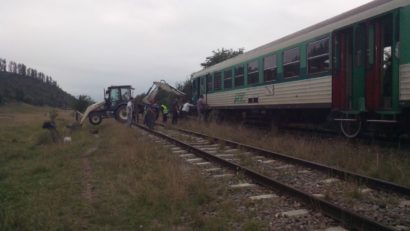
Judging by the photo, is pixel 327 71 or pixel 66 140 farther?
pixel 66 140

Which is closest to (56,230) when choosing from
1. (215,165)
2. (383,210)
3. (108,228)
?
(108,228)

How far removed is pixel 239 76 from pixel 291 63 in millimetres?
4988

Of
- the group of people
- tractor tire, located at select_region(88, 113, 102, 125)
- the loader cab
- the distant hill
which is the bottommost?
tractor tire, located at select_region(88, 113, 102, 125)

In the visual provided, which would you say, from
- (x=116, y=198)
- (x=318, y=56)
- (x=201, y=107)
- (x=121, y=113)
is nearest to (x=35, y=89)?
(x=121, y=113)

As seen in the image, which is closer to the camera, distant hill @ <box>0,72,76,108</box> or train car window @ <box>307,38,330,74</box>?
train car window @ <box>307,38,330,74</box>

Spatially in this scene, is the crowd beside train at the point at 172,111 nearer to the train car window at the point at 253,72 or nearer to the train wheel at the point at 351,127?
the train car window at the point at 253,72

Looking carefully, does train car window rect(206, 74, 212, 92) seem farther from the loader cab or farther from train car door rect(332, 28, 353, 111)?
train car door rect(332, 28, 353, 111)

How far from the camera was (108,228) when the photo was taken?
5141 millimetres

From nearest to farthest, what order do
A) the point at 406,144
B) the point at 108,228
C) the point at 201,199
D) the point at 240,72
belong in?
the point at 108,228
the point at 201,199
the point at 406,144
the point at 240,72

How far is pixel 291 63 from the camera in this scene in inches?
547

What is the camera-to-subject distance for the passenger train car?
9.40 metres

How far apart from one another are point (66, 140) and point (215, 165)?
27.8 feet

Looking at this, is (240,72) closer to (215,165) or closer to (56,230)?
(215,165)

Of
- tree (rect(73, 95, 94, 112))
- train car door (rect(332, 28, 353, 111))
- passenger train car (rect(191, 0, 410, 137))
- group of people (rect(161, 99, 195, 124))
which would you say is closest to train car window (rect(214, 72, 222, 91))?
group of people (rect(161, 99, 195, 124))
